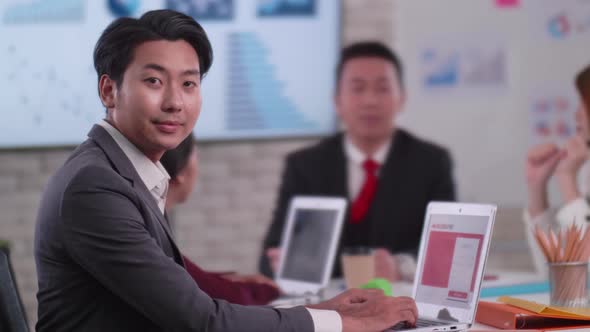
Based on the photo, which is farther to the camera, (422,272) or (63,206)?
(422,272)

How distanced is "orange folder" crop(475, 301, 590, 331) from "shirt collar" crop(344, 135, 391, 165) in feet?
5.18

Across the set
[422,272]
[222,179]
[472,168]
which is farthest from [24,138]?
[422,272]

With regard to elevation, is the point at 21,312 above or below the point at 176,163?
below

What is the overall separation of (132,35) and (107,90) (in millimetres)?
118

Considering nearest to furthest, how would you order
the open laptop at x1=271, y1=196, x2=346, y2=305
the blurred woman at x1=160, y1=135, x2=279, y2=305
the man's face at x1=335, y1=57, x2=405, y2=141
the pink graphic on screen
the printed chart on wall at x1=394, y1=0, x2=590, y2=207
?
the pink graphic on screen < the blurred woman at x1=160, y1=135, x2=279, y2=305 < the open laptop at x1=271, y1=196, x2=346, y2=305 < the man's face at x1=335, y1=57, x2=405, y2=141 < the printed chart on wall at x1=394, y1=0, x2=590, y2=207

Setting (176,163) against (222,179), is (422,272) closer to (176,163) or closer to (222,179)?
(176,163)

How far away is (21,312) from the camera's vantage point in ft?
5.66

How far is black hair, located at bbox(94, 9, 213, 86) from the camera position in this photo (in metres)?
1.61

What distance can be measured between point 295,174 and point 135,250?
1.94 metres

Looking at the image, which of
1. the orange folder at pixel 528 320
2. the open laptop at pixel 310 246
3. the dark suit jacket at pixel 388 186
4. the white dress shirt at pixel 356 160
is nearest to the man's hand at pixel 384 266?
the open laptop at pixel 310 246

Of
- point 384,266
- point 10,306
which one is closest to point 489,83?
point 384,266

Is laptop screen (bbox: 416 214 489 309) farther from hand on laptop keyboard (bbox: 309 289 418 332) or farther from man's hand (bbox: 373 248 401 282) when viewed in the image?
man's hand (bbox: 373 248 401 282)

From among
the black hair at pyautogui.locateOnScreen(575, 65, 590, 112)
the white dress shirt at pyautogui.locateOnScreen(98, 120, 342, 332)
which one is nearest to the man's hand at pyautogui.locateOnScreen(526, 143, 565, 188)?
the black hair at pyautogui.locateOnScreen(575, 65, 590, 112)

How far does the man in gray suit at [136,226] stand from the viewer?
1.43 m
